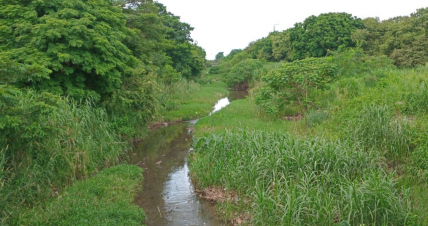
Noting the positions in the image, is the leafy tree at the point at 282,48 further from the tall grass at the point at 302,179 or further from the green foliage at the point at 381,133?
the tall grass at the point at 302,179

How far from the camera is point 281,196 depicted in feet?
19.5

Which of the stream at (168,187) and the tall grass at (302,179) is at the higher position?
the tall grass at (302,179)

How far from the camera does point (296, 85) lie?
44.9 ft

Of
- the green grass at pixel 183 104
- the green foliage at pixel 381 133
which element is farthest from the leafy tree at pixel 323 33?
the green foliage at pixel 381 133

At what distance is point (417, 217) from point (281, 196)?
214 centimetres

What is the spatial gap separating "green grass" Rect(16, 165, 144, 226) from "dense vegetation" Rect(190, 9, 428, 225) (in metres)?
1.94

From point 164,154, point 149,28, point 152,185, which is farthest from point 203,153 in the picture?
point 149,28

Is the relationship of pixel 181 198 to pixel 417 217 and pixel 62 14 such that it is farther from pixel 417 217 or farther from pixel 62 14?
pixel 62 14

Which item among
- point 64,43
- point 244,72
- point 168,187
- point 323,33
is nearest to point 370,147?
point 168,187

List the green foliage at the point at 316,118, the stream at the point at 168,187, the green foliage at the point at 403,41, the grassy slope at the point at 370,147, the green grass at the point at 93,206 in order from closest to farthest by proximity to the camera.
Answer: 1. the grassy slope at the point at 370,147
2. the green grass at the point at 93,206
3. the stream at the point at 168,187
4. the green foliage at the point at 316,118
5. the green foliage at the point at 403,41

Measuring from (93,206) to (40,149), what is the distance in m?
1.71

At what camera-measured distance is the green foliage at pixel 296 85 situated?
13.2 m

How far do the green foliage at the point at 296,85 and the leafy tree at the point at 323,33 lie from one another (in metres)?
A: 18.9

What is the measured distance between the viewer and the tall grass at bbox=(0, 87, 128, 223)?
5758 millimetres
